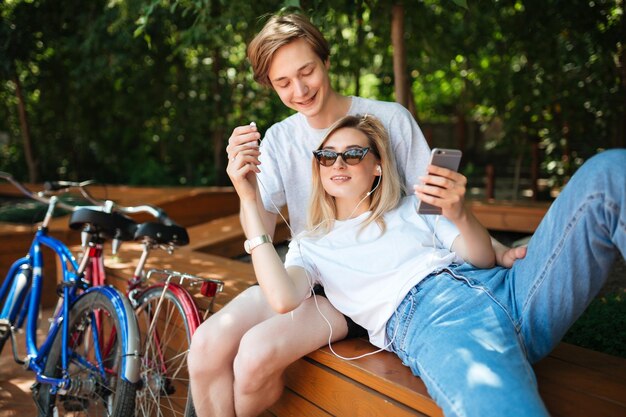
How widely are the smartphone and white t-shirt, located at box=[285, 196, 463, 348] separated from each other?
297 mm

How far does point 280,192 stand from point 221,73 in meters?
8.07

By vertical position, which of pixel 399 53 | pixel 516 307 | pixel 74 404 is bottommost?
pixel 74 404

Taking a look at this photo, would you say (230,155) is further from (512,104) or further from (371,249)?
Result: (512,104)

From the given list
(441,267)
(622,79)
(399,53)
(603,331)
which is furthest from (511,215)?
(441,267)

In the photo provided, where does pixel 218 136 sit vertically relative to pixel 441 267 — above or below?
above

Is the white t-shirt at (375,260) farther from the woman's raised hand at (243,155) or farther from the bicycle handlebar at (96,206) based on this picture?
the bicycle handlebar at (96,206)

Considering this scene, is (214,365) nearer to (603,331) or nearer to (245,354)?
(245,354)

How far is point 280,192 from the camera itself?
2686 millimetres

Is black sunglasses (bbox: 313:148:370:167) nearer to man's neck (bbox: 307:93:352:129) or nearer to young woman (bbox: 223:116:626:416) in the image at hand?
young woman (bbox: 223:116:626:416)

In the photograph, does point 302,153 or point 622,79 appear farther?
point 622,79

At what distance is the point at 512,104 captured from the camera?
8.38 m

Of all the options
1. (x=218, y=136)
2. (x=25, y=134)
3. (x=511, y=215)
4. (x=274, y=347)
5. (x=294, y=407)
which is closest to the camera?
(x=274, y=347)

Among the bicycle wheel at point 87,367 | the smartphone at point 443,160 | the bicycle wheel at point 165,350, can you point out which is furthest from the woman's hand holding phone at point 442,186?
the bicycle wheel at point 87,367

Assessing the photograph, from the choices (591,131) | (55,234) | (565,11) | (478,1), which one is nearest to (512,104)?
(591,131)
